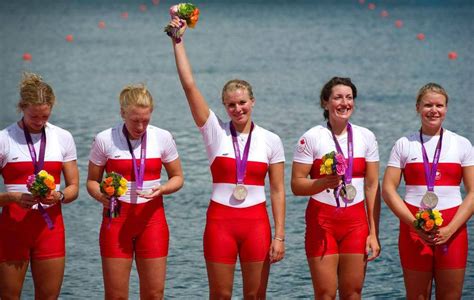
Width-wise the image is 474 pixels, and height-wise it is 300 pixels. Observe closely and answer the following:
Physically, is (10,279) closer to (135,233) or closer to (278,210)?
(135,233)

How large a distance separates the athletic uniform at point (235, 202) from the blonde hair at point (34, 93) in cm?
121

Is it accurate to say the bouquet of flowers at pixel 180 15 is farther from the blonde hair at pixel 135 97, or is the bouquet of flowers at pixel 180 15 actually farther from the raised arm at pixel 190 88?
the blonde hair at pixel 135 97

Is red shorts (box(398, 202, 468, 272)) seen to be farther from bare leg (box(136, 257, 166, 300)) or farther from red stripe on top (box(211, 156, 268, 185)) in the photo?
bare leg (box(136, 257, 166, 300))

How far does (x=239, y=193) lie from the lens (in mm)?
7445

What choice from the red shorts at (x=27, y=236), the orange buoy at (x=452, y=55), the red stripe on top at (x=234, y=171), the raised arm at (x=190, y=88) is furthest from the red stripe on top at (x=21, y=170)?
the orange buoy at (x=452, y=55)

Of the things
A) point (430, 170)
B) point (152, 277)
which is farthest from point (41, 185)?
point (430, 170)

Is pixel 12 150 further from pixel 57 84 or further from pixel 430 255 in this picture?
pixel 57 84

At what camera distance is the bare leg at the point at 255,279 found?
7352mm

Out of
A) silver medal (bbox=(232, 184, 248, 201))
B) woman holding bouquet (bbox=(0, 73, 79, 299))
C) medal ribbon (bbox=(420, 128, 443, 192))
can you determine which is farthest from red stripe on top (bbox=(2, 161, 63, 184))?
medal ribbon (bbox=(420, 128, 443, 192))

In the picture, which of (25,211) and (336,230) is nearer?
(25,211)

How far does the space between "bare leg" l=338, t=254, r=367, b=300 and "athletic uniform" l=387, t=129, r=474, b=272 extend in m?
0.32

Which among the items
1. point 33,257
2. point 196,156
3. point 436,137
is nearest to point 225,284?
point 33,257

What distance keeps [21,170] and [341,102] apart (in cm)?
246

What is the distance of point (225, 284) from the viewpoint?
24.1ft
